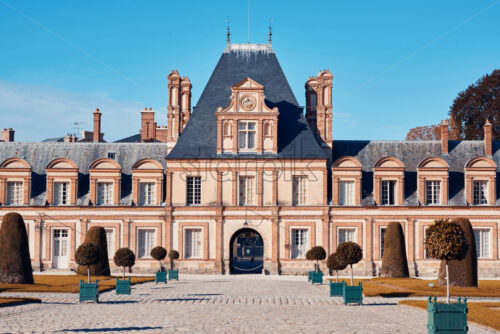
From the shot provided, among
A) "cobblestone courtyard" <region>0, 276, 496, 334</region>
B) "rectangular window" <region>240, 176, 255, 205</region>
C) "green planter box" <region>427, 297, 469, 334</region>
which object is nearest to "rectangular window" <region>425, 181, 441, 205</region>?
"rectangular window" <region>240, 176, 255, 205</region>

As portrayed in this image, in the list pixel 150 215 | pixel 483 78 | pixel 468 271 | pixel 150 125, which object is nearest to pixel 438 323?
pixel 468 271

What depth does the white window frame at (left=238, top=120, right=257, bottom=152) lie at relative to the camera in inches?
1861

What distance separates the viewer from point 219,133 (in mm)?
47000

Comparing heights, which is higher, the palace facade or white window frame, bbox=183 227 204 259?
the palace facade

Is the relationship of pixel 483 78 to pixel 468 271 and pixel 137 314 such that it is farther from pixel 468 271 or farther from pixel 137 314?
pixel 137 314

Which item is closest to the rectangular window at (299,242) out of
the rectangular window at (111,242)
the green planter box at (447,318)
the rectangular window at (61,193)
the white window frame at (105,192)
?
the rectangular window at (111,242)

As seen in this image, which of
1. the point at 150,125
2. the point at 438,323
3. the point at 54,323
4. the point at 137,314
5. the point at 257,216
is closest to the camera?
the point at 438,323

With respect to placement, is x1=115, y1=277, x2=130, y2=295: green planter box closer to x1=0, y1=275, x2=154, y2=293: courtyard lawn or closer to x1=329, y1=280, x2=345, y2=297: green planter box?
x1=0, y1=275, x2=154, y2=293: courtyard lawn

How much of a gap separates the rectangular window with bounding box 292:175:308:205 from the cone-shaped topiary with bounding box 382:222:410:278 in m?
7.90

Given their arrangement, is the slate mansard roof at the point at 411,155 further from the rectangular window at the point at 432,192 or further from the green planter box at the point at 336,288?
the green planter box at the point at 336,288

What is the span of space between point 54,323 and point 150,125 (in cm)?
3827

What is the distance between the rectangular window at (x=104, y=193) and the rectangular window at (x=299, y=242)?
1354 centimetres

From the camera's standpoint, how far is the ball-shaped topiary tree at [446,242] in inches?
950

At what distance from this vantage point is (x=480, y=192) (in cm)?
4800
